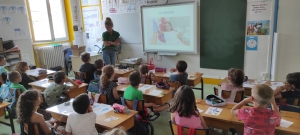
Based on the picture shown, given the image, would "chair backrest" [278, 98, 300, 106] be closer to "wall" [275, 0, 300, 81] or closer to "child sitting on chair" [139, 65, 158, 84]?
"child sitting on chair" [139, 65, 158, 84]

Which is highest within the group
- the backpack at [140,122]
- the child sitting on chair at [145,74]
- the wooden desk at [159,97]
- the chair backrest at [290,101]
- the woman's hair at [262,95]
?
the woman's hair at [262,95]

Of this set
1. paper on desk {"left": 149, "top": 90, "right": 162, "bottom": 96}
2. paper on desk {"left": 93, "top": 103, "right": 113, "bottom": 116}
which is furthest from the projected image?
paper on desk {"left": 93, "top": 103, "right": 113, "bottom": 116}

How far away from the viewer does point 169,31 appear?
18.4ft

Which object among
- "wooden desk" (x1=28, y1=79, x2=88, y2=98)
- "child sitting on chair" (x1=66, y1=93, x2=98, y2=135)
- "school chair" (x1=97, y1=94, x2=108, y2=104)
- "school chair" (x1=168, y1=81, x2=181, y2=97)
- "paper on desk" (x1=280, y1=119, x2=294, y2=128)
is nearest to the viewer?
"paper on desk" (x1=280, y1=119, x2=294, y2=128)

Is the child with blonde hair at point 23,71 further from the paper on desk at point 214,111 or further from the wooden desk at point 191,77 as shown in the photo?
the paper on desk at point 214,111

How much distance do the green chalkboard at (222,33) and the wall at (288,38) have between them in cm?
68

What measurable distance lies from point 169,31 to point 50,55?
3.87m

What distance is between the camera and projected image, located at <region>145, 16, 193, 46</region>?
5.34 metres

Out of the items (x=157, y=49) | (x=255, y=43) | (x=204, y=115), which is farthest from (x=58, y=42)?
(x=204, y=115)

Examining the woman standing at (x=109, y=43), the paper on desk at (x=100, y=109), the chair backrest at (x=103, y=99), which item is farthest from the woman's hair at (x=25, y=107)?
the woman standing at (x=109, y=43)

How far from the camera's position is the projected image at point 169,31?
5.34 meters

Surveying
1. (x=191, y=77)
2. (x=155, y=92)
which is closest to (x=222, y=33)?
(x=191, y=77)

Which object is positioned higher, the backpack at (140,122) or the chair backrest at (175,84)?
the chair backrest at (175,84)

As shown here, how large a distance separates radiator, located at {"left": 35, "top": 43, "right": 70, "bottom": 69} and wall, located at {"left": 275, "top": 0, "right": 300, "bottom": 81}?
20.1 feet
